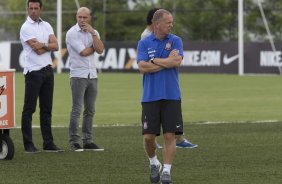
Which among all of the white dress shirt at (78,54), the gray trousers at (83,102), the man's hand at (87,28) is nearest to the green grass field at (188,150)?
the gray trousers at (83,102)

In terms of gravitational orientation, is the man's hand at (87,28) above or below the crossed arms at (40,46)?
above

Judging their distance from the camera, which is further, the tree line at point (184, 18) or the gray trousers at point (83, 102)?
the tree line at point (184, 18)

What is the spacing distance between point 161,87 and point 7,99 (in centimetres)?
322

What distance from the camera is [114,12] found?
179ft

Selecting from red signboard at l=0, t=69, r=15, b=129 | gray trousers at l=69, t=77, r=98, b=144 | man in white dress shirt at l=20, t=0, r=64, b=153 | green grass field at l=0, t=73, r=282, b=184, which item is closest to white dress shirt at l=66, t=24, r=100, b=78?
gray trousers at l=69, t=77, r=98, b=144

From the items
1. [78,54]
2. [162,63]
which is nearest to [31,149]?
[78,54]

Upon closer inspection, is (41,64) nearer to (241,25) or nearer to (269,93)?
(269,93)

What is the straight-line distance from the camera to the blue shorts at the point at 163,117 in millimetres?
11492

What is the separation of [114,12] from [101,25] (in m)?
1.55

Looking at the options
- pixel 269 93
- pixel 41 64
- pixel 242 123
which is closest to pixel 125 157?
pixel 41 64

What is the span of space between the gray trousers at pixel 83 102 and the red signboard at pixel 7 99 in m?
1.49

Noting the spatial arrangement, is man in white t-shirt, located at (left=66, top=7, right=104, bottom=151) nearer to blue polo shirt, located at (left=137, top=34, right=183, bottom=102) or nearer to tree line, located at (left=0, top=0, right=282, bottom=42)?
blue polo shirt, located at (left=137, top=34, right=183, bottom=102)

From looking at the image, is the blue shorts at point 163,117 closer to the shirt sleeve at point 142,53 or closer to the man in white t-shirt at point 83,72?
the shirt sleeve at point 142,53

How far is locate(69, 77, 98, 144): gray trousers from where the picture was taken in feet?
50.1
